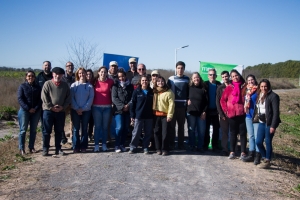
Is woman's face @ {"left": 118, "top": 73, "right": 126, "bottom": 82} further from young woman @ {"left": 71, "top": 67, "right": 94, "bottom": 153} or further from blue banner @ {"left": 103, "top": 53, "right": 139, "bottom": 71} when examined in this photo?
blue banner @ {"left": 103, "top": 53, "right": 139, "bottom": 71}

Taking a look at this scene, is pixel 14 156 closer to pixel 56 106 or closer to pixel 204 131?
pixel 56 106

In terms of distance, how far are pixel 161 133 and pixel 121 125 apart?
1.00 metres

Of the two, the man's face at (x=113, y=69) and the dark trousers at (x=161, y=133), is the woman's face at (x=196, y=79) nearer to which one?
the dark trousers at (x=161, y=133)

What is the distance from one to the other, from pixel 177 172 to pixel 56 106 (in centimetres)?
313

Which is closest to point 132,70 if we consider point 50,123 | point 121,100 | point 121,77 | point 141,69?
point 141,69

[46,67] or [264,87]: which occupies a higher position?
[46,67]

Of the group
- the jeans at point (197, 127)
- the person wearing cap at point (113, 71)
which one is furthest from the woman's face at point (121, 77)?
the jeans at point (197, 127)

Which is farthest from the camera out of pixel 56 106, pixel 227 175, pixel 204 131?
pixel 204 131

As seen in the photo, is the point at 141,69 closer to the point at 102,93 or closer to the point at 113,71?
the point at 113,71

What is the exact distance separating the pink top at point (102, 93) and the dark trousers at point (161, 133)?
1.26 meters

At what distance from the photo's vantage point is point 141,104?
7430 mm

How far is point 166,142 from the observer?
24.9ft

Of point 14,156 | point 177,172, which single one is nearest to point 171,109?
point 177,172

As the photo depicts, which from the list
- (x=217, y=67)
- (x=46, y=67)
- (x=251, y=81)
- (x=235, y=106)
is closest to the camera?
(x=251, y=81)
